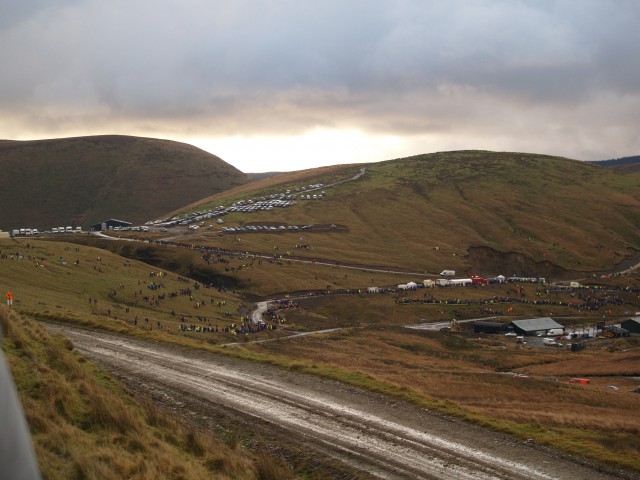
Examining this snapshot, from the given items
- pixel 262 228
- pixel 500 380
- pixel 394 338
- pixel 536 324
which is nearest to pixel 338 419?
pixel 500 380

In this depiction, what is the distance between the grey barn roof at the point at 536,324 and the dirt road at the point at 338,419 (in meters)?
72.5

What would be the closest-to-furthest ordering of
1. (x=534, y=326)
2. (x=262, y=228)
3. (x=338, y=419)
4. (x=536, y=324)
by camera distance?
(x=338, y=419) → (x=534, y=326) → (x=536, y=324) → (x=262, y=228)

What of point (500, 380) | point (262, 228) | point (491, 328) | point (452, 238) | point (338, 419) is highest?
point (262, 228)

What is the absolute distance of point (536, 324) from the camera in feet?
308

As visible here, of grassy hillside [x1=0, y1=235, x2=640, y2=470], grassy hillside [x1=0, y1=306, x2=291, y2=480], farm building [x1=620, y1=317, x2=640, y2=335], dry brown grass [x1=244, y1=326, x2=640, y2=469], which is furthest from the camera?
farm building [x1=620, y1=317, x2=640, y2=335]

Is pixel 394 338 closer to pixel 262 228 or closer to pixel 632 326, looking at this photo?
pixel 632 326

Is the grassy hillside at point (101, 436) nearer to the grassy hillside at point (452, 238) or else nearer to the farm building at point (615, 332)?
the farm building at point (615, 332)

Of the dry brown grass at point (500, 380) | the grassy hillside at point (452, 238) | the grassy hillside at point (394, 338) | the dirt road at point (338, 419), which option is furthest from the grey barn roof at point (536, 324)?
the dirt road at point (338, 419)

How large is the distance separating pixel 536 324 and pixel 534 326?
1332 mm

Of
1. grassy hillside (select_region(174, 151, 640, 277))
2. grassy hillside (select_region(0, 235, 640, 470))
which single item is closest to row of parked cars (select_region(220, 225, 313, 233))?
grassy hillside (select_region(174, 151, 640, 277))

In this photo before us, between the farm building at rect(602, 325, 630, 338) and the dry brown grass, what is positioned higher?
the dry brown grass

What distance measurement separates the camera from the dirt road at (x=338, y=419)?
623 inches

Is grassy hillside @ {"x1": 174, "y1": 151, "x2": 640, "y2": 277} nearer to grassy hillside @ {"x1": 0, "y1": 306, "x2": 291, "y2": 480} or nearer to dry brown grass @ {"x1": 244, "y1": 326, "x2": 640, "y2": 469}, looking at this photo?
dry brown grass @ {"x1": 244, "y1": 326, "x2": 640, "y2": 469}

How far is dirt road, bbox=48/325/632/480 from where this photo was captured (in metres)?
15.8
